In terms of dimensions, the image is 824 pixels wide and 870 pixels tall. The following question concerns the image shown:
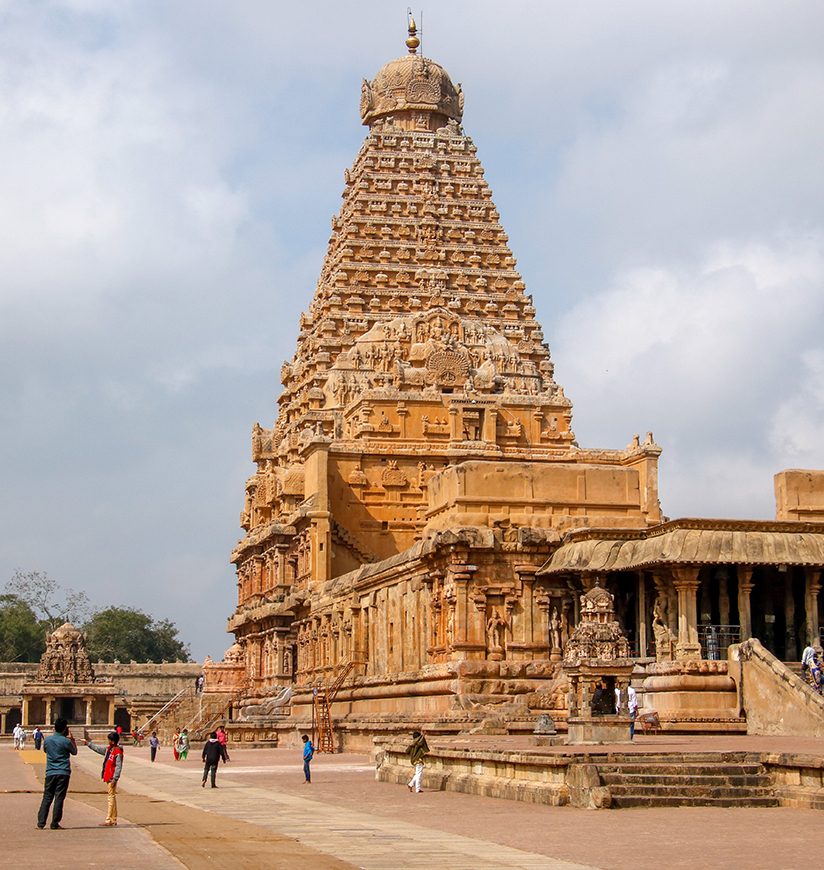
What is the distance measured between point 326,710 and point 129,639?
10627cm

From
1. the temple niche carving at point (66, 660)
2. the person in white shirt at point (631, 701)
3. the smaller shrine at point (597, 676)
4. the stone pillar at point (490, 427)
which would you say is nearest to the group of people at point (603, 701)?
the smaller shrine at point (597, 676)

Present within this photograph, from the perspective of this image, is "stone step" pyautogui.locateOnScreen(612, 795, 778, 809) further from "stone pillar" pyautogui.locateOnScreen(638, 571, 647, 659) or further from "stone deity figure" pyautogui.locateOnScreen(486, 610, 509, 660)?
"stone deity figure" pyautogui.locateOnScreen(486, 610, 509, 660)


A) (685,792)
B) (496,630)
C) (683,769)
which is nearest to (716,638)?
(496,630)

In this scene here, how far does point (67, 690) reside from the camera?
95750 mm

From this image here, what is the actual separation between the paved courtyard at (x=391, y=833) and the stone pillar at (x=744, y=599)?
28.0ft

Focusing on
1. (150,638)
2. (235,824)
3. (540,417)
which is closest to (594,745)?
(235,824)

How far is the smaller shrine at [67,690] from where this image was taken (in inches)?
3765

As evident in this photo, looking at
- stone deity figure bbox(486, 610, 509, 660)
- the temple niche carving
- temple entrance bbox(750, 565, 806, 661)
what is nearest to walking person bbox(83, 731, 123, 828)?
stone deity figure bbox(486, 610, 509, 660)

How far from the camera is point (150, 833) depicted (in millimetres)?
18938

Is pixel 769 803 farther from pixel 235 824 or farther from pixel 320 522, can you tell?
pixel 320 522

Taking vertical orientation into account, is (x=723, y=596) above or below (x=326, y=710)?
above

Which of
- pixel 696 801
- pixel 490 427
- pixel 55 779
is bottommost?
pixel 696 801

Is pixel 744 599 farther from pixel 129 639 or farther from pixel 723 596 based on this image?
pixel 129 639

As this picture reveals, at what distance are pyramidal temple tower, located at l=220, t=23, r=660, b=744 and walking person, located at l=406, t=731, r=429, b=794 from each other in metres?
12.7
